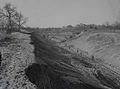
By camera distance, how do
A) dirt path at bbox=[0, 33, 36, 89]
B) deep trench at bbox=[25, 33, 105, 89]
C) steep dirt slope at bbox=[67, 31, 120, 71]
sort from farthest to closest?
steep dirt slope at bbox=[67, 31, 120, 71] < deep trench at bbox=[25, 33, 105, 89] < dirt path at bbox=[0, 33, 36, 89]

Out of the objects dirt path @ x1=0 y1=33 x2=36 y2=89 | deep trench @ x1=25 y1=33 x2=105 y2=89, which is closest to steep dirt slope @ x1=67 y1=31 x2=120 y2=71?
deep trench @ x1=25 y1=33 x2=105 y2=89

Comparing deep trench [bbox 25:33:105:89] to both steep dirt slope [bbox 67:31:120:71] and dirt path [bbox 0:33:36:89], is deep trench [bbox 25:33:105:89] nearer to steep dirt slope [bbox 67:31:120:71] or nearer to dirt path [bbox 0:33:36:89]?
dirt path [bbox 0:33:36:89]

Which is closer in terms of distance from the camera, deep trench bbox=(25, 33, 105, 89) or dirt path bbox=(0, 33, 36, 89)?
dirt path bbox=(0, 33, 36, 89)

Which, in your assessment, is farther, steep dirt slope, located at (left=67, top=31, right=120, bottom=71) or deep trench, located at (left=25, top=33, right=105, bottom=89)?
steep dirt slope, located at (left=67, top=31, right=120, bottom=71)

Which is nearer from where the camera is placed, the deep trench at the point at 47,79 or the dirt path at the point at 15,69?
the dirt path at the point at 15,69

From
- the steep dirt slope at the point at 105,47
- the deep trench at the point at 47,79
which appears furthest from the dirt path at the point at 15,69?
the steep dirt slope at the point at 105,47

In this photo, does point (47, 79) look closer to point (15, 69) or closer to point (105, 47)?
point (15, 69)

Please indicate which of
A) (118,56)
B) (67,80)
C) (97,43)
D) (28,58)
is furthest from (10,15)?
(67,80)

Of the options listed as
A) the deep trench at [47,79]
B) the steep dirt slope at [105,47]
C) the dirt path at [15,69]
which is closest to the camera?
the dirt path at [15,69]

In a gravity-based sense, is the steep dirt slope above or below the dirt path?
below

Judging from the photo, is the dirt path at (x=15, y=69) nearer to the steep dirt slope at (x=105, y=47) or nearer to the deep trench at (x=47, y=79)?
the deep trench at (x=47, y=79)

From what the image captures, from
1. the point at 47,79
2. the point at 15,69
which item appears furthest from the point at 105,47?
the point at 15,69

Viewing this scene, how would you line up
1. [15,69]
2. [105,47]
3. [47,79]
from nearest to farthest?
[47,79] < [15,69] < [105,47]

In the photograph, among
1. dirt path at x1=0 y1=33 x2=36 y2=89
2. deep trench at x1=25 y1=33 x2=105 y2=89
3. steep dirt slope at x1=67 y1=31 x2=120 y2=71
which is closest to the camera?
dirt path at x1=0 y1=33 x2=36 y2=89
